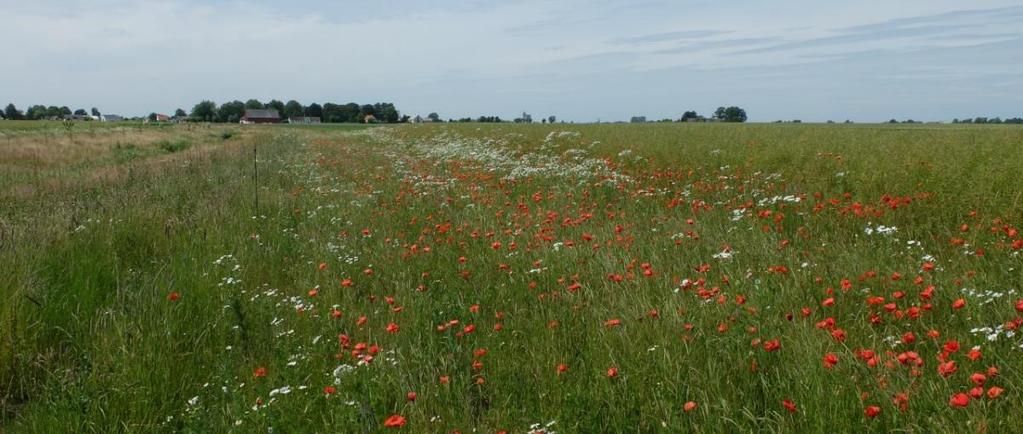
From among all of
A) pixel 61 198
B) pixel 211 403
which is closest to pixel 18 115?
pixel 61 198

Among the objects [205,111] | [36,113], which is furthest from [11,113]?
[205,111]

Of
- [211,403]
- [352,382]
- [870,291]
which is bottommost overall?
[211,403]

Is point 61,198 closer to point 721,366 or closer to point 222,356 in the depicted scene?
point 222,356

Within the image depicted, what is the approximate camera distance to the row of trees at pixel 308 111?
149250mm

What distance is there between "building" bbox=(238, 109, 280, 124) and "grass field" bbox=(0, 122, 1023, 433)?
154492 millimetres

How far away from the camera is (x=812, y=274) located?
4434mm

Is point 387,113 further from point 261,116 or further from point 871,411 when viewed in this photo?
point 871,411

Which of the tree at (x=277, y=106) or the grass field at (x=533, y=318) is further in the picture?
the tree at (x=277, y=106)

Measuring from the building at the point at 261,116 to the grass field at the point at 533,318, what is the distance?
154 metres

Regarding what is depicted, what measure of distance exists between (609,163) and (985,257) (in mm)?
8958

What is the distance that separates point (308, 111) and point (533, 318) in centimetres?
17037

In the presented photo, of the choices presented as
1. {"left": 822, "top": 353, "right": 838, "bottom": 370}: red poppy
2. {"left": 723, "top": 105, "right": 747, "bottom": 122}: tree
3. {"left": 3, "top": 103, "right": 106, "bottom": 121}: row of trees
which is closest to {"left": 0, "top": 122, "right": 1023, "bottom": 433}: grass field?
{"left": 822, "top": 353, "right": 838, "bottom": 370}: red poppy

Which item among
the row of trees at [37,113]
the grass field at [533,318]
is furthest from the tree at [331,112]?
the grass field at [533,318]

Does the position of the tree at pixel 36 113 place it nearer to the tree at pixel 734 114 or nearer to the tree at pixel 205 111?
the tree at pixel 205 111
